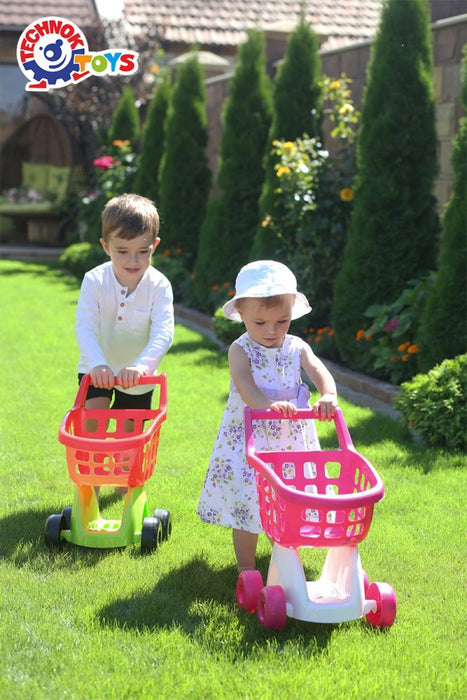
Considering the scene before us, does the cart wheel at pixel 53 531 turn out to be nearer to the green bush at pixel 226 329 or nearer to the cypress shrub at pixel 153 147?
the green bush at pixel 226 329

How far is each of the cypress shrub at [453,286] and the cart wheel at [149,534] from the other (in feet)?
10.2

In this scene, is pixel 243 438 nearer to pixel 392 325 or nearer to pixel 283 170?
pixel 392 325

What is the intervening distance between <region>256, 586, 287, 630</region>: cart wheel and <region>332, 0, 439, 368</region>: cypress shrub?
4561 mm

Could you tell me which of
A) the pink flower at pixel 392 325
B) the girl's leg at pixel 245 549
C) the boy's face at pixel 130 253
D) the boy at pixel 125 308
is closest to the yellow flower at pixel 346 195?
the pink flower at pixel 392 325

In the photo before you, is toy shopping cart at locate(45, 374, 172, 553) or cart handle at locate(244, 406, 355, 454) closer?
cart handle at locate(244, 406, 355, 454)

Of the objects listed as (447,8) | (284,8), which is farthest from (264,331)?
(284,8)

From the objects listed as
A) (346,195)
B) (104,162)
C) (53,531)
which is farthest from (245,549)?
(104,162)

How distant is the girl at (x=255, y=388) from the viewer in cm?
371

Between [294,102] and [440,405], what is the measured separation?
5.01m

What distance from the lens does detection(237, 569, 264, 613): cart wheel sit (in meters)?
3.37

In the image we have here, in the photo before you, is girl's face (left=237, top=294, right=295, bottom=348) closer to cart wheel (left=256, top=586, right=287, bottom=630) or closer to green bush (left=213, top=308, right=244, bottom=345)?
cart wheel (left=256, top=586, right=287, bottom=630)

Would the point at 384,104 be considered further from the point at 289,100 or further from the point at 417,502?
the point at 417,502

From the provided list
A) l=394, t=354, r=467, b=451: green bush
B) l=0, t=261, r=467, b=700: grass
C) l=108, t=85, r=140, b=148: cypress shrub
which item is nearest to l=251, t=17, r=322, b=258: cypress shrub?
l=394, t=354, r=467, b=451: green bush

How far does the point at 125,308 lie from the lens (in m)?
4.41
